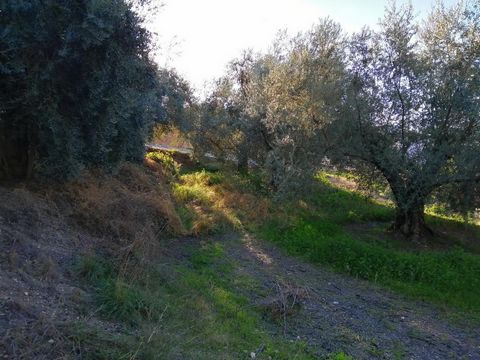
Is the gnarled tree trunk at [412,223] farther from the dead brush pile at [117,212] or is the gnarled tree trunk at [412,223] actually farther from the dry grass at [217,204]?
the dead brush pile at [117,212]

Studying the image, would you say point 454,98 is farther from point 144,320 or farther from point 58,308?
point 58,308

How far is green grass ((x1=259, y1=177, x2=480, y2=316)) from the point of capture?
30.3 feet

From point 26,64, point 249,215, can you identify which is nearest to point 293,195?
point 249,215

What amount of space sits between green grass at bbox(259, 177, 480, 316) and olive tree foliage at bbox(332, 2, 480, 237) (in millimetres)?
1515

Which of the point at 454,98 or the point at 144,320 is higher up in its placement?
the point at 454,98

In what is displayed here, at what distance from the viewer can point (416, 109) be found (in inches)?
467

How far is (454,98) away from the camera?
11000mm

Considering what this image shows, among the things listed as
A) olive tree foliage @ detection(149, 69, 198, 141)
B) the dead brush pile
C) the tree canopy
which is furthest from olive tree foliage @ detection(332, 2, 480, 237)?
olive tree foliage @ detection(149, 69, 198, 141)

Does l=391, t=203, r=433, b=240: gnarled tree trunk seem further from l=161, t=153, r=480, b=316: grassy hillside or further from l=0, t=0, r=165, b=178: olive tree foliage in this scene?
l=0, t=0, r=165, b=178: olive tree foliage

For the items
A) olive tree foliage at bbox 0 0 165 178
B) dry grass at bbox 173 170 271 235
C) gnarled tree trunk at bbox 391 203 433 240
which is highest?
olive tree foliage at bbox 0 0 165 178

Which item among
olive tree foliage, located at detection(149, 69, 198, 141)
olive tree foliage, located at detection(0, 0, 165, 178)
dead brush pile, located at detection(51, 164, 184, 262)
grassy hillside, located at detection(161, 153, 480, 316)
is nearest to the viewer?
olive tree foliage, located at detection(0, 0, 165, 178)

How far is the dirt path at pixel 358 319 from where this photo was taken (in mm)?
6480

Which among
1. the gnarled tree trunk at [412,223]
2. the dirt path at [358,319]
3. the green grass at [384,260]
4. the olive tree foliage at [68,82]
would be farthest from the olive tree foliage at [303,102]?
the olive tree foliage at [68,82]

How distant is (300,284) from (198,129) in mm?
12736
